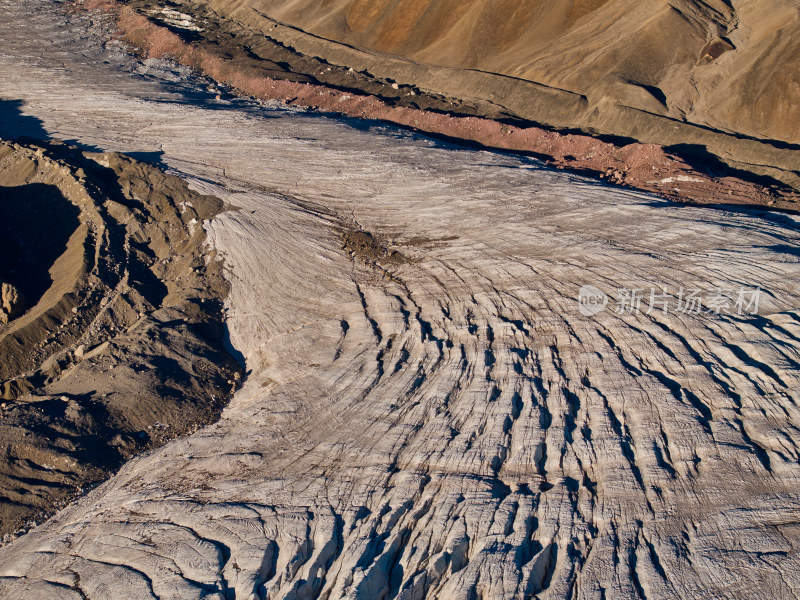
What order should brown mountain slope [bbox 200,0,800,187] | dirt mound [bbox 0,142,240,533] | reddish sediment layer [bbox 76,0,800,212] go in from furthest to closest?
1. brown mountain slope [bbox 200,0,800,187]
2. reddish sediment layer [bbox 76,0,800,212]
3. dirt mound [bbox 0,142,240,533]

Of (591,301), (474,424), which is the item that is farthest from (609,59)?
Answer: (474,424)

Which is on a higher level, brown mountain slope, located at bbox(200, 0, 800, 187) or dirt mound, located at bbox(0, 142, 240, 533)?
brown mountain slope, located at bbox(200, 0, 800, 187)

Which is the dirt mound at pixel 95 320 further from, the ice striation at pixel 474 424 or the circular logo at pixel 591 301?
the circular logo at pixel 591 301

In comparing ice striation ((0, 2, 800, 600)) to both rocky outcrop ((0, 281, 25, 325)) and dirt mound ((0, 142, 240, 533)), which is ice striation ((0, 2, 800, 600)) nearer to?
dirt mound ((0, 142, 240, 533))

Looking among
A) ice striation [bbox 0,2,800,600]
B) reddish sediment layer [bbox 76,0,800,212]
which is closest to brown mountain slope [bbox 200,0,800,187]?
reddish sediment layer [bbox 76,0,800,212]

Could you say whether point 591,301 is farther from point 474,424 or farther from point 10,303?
point 10,303

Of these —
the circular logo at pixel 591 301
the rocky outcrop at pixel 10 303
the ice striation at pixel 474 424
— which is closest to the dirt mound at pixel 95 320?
the rocky outcrop at pixel 10 303
